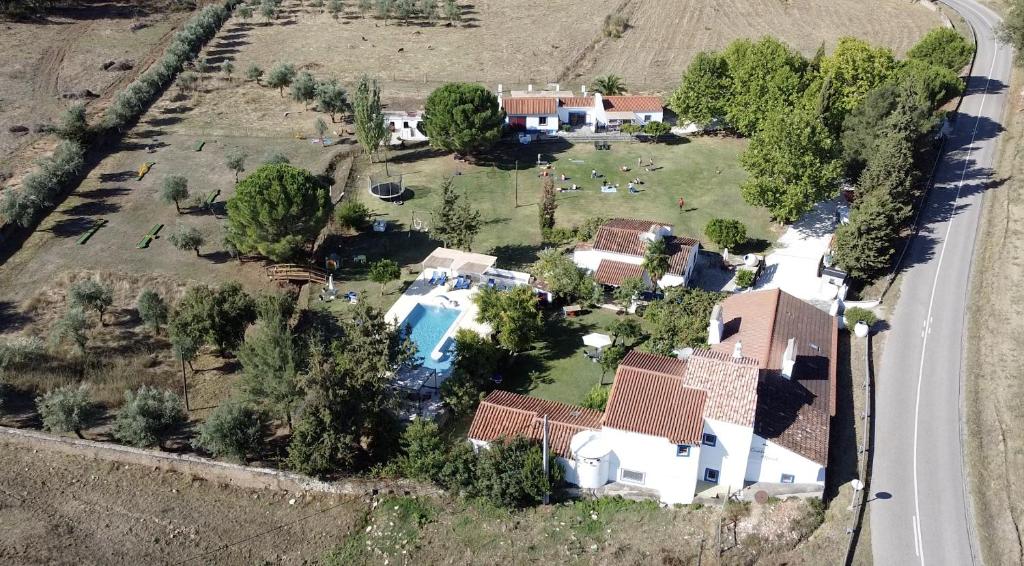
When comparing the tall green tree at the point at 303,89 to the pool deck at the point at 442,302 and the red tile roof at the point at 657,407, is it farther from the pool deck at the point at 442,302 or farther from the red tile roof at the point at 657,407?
the red tile roof at the point at 657,407

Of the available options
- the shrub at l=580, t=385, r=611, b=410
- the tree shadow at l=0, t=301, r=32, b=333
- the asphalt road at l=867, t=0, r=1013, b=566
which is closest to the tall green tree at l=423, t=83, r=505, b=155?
the shrub at l=580, t=385, r=611, b=410

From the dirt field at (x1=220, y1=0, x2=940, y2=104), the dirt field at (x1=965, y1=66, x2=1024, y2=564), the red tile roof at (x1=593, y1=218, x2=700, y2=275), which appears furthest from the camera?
the dirt field at (x1=220, y1=0, x2=940, y2=104)

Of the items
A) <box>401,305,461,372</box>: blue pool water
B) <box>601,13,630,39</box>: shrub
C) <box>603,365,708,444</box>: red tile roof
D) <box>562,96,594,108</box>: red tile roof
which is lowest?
<box>401,305,461,372</box>: blue pool water

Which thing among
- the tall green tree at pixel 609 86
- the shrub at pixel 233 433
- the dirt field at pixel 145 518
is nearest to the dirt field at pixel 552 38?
the tall green tree at pixel 609 86

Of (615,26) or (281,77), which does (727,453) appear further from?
(615,26)

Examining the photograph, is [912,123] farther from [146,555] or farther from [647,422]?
[146,555]

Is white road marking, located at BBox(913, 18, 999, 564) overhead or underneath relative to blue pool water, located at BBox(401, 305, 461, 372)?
overhead

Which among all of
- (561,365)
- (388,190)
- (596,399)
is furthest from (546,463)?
(388,190)

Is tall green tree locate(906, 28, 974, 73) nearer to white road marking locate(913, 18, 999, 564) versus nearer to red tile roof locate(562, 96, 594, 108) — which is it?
white road marking locate(913, 18, 999, 564)
